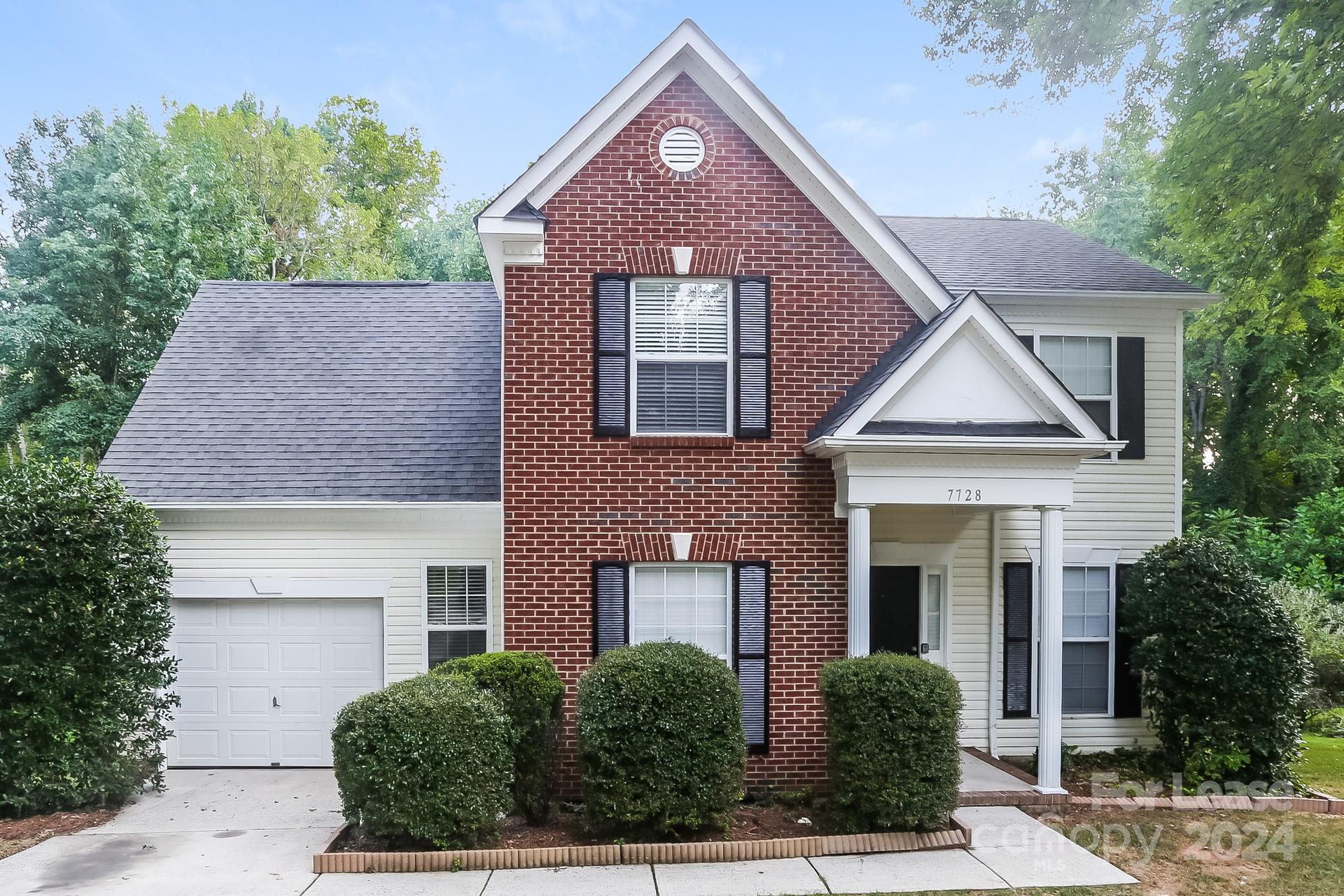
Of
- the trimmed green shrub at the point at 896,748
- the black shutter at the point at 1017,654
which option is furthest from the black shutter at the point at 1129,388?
the trimmed green shrub at the point at 896,748

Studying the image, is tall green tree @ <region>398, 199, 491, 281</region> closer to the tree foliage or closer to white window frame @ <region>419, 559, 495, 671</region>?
the tree foliage

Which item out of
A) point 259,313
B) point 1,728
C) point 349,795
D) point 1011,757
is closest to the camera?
point 349,795

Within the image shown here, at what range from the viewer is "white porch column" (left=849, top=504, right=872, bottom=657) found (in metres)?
8.30

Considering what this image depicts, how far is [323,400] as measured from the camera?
11.5 m

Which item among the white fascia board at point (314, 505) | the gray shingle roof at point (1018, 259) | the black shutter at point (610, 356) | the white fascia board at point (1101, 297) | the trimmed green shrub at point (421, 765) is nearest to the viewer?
the trimmed green shrub at point (421, 765)

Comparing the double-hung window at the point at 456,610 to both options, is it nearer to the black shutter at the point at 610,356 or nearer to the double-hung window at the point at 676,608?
the double-hung window at the point at 676,608

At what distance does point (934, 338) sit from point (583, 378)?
356cm

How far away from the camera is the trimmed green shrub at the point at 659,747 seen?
22.8 ft

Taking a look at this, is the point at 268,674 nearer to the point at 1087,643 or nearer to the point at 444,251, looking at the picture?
the point at 1087,643

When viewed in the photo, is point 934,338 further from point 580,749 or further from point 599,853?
point 599,853

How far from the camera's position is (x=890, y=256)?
8.89 meters

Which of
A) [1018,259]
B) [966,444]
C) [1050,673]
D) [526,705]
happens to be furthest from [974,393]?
[526,705]

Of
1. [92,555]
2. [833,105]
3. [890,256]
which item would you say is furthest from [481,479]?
[833,105]

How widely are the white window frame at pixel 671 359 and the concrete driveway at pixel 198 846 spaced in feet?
16.2
